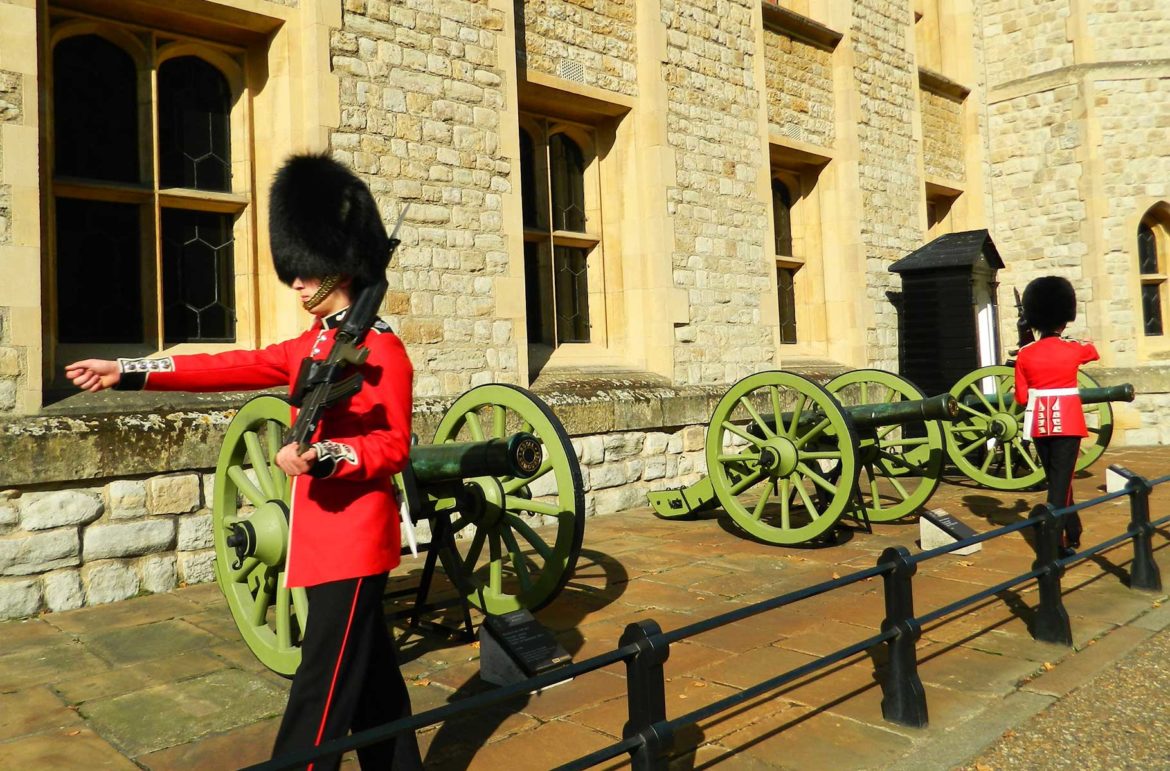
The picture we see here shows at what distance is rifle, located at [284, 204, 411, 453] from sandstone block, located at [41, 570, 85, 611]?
292cm

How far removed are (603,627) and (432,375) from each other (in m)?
A: 2.65

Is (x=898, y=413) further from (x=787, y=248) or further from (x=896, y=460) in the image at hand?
(x=787, y=248)

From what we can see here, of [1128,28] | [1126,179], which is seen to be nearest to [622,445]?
[1126,179]

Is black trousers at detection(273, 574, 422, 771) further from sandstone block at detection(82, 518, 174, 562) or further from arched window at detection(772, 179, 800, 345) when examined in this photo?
arched window at detection(772, 179, 800, 345)

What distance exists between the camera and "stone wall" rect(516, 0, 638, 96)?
718 cm

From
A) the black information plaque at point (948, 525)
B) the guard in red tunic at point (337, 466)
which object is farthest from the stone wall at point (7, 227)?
the black information plaque at point (948, 525)

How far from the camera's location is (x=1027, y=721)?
2.99 m

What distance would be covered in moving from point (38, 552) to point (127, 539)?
39 centimetres

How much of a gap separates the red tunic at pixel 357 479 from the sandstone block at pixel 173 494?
262 cm

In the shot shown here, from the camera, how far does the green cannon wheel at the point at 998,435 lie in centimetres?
741

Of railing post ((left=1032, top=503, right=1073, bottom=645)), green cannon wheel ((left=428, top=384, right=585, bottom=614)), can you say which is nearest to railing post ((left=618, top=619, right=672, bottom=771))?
green cannon wheel ((left=428, top=384, right=585, bottom=614))

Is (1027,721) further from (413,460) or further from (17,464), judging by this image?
(17,464)

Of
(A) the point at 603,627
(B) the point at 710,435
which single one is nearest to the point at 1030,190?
(B) the point at 710,435

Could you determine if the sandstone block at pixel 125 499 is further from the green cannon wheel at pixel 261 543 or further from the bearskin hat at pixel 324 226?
the bearskin hat at pixel 324 226
